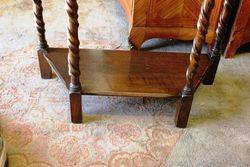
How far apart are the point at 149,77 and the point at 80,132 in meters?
0.37

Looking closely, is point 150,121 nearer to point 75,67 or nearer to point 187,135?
point 187,135

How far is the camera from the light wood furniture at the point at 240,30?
160 cm

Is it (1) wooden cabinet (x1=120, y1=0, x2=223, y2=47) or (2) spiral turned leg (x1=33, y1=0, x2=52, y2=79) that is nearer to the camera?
(2) spiral turned leg (x1=33, y1=0, x2=52, y2=79)

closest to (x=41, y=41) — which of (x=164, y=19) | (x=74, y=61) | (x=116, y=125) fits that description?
(x=74, y=61)

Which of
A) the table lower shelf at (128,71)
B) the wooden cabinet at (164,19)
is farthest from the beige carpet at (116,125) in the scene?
the wooden cabinet at (164,19)

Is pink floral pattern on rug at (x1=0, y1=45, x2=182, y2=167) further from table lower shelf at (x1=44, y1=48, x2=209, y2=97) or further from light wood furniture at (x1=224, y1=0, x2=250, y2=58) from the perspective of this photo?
light wood furniture at (x1=224, y1=0, x2=250, y2=58)

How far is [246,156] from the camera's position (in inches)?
50.9


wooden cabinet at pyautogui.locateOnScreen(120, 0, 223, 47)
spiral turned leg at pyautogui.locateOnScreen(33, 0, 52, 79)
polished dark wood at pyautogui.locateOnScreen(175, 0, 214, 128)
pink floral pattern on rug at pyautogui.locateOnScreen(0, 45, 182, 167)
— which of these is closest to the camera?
polished dark wood at pyautogui.locateOnScreen(175, 0, 214, 128)

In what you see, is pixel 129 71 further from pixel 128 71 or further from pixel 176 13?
pixel 176 13

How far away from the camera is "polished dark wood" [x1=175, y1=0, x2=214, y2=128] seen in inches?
41.1

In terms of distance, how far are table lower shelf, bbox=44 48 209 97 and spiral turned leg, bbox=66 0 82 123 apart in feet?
0.16

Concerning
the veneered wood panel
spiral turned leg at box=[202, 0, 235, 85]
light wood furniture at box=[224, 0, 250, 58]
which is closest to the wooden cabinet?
the veneered wood panel

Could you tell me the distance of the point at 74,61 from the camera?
1157 mm

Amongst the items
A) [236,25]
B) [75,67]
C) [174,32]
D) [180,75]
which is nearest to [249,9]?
[236,25]
